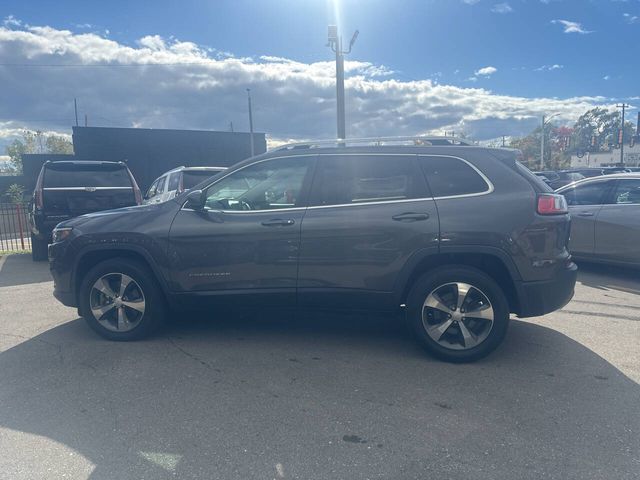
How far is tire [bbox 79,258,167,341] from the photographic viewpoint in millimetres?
4395

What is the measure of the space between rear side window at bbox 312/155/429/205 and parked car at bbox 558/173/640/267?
15.2 ft

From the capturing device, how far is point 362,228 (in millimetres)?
4012

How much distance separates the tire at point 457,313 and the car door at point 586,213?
4.42 m

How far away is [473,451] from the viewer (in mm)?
2742

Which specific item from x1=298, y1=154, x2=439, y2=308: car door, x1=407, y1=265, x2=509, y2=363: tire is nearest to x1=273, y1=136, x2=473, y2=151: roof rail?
x1=298, y1=154, x2=439, y2=308: car door

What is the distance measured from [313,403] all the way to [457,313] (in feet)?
4.78

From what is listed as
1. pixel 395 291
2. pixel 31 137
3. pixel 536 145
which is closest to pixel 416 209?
pixel 395 291

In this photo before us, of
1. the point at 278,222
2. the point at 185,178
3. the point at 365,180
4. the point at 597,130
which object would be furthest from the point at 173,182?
the point at 597,130

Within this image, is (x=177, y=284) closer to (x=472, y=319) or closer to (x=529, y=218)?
(x=472, y=319)

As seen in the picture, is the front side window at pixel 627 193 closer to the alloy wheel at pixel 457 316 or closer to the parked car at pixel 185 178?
the alloy wheel at pixel 457 316

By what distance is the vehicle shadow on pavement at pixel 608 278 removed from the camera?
670cm

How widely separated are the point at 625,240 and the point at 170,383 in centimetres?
664

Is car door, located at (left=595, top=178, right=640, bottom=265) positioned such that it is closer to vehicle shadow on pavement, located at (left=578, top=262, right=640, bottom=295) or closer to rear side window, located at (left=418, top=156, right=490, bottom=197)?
vehicle shadow on pavement, located at (left=578, top=262, right=640, bottom=295)

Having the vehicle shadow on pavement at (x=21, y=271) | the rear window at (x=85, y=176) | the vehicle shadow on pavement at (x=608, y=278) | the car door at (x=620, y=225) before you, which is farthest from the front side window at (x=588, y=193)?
the vehicle shadow on pavement at (x=21, y=271)
